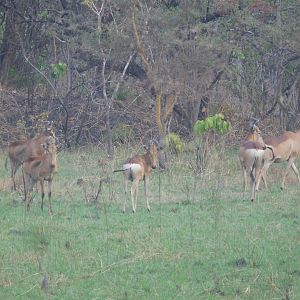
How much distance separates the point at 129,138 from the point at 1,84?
461 cm

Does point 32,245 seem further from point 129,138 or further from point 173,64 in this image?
point 129,138

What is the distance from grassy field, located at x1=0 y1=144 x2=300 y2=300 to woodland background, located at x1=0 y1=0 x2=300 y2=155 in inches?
165

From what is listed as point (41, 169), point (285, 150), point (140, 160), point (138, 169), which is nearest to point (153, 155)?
point (140, 160)

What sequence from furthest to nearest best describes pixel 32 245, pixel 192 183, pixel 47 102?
pixel 47 102 → pixel 192 183 → pixel 32 245

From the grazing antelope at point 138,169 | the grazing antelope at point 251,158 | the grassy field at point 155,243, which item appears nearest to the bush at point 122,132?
the grassy field at point 155,243

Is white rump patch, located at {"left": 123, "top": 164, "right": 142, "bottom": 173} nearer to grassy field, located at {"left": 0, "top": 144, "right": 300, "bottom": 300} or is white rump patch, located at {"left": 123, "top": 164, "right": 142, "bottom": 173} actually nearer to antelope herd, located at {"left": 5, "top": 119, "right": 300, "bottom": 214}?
antelope herd, located at {"left": 5, "top": 119, "right": 300, "bottom": 214}

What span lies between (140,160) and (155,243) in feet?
10.9

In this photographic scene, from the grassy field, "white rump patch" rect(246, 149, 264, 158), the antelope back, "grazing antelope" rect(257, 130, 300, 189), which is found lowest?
the grassy field

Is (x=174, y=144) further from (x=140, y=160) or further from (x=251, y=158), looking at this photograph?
(x=140, y=160)

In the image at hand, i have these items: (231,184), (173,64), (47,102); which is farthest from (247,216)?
(47,102)

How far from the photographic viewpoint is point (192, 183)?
17.2m

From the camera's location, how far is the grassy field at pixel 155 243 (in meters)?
9.94

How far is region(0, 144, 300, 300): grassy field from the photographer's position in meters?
9.94

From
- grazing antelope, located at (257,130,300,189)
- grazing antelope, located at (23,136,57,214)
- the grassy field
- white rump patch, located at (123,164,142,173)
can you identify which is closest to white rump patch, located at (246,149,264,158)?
the grassy field
